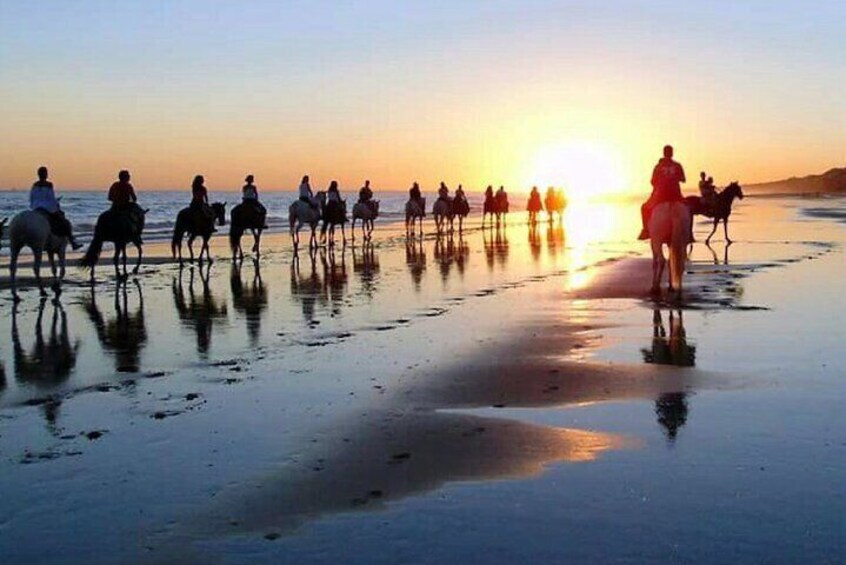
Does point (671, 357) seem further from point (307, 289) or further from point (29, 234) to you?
point (29, 234)

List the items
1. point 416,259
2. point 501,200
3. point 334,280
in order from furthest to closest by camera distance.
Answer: point 501,200 → point 416,259 → point 334,280

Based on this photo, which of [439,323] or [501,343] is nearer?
[501,343]

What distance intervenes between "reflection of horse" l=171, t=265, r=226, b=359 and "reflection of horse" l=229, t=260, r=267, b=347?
0.37m

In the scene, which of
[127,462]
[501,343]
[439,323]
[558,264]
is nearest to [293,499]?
[127,462]

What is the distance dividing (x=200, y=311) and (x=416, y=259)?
11.5 meters

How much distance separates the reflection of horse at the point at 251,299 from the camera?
1268 centimetres

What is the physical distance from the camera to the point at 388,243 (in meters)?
34.1

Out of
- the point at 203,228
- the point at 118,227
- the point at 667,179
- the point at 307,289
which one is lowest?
the point at 307,289

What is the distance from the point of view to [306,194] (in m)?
30.5

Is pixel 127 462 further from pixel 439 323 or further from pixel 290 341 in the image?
pixel 439 323

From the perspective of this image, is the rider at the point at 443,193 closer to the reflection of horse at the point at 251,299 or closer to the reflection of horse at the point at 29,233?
the reflection of horse at the point at 251,299

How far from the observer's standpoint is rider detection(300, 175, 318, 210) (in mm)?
29958

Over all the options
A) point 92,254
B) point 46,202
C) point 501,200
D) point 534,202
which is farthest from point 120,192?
point 534,202

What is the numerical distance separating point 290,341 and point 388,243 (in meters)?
22.9
